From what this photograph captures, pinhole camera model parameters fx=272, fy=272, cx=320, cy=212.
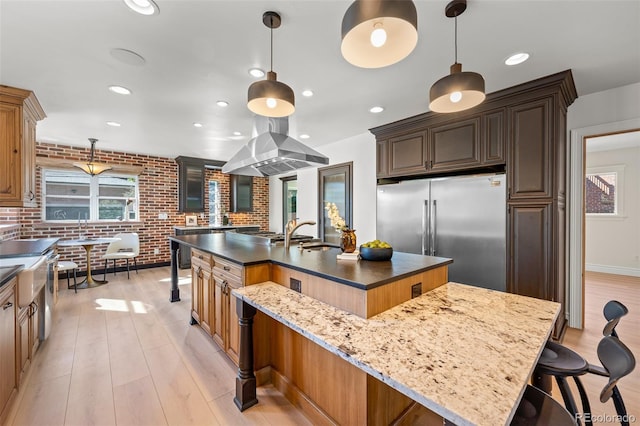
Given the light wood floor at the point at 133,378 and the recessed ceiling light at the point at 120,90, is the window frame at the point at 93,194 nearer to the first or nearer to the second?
the light wood floor at the point at 133,378

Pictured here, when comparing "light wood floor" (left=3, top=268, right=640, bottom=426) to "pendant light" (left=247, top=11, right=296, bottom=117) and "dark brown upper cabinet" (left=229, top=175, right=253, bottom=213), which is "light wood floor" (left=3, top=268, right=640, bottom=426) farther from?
"dark brown upper cabinet" (left=229, top=175, right=253, bottom=213)

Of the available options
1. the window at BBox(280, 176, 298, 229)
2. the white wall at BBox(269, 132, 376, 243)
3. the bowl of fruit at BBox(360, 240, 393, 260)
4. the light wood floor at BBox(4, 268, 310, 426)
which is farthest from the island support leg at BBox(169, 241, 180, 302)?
the window at BBox(280, 176, 298, 229)

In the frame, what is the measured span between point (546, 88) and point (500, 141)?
0.54 m

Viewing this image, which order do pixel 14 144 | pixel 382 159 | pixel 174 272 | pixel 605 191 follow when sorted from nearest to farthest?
1. pixel 14 144
2. pixel 174 272
3. pixel 382 159
4. pixel 605 191

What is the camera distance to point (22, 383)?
196 centimetres

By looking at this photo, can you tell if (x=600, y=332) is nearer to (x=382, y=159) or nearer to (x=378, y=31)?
(x=382, y=159)

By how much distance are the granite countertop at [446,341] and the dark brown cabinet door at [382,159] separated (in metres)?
2.29

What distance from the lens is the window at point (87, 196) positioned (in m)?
4.85

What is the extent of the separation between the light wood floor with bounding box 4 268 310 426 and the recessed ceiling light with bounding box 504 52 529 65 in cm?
299

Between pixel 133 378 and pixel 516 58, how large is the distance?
386 cm

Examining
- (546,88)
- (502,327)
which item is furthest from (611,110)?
(502,327)

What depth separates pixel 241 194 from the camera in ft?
21.9

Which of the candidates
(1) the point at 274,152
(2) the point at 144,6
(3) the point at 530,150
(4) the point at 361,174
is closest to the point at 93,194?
(1) the point at 274,152

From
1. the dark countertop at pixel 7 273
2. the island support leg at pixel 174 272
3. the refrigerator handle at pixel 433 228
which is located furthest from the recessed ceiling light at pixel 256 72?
the island support leg at pixel 174 272
